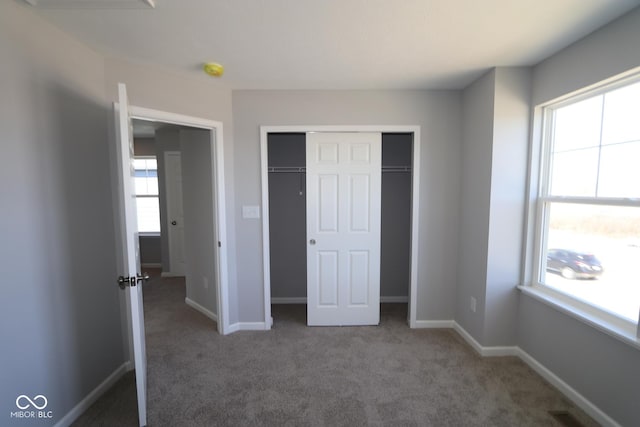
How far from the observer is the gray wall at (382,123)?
2.69 meters

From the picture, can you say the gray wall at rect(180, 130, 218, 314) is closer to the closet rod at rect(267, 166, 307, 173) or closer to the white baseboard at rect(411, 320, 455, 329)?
the closet rod at rect(267, 166, 307, 173)

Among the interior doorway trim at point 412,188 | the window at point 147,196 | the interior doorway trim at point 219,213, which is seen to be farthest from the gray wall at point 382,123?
the window at point 147,196

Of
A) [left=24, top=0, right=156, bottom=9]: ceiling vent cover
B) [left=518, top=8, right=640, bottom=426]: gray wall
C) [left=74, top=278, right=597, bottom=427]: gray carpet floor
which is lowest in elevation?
[left=74, top=278, right=597, bottom=427]: gray carpet floor

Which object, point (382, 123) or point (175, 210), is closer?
point (382, 123)

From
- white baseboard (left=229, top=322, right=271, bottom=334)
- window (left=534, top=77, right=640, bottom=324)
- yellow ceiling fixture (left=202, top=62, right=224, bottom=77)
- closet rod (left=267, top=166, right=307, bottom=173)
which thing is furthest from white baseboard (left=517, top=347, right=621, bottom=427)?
yellow ceiling fixture (left=202, top=62, right=224, bottom=77)

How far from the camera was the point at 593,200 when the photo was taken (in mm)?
1796

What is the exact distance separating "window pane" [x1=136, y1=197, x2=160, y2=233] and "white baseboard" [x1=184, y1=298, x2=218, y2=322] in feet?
7.48

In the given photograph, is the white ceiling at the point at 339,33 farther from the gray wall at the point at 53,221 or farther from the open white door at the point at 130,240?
the open white door at the point at 130,240

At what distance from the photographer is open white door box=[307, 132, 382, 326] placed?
9.16 feet

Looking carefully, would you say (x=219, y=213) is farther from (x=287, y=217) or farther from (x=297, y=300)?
(x=297, y=300)

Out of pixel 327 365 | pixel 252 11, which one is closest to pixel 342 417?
pixel 327 365

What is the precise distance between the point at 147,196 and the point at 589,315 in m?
6.15

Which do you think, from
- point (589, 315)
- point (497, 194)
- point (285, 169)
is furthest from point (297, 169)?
point (589, 315)

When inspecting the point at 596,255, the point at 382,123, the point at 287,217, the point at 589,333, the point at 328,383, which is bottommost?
the point at 328,383
